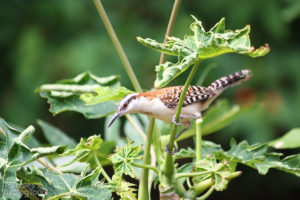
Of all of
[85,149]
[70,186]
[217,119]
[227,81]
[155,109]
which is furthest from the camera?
[217,119]

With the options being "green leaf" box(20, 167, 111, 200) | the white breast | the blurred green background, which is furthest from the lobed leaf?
the blurred green background

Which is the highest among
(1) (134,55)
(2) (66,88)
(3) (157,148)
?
(1) (134,55)

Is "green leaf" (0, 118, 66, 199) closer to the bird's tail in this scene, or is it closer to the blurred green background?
the bird's tail

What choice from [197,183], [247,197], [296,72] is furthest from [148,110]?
[247,197]

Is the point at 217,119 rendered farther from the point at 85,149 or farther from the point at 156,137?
the point at 85,149

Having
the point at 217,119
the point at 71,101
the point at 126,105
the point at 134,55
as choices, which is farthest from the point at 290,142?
the point at 134,55

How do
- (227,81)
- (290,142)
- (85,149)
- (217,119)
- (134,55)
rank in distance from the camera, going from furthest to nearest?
1. (134,55)
2. (217,119)
3. (290,142)
4. (227,81)
5. (85,149)
